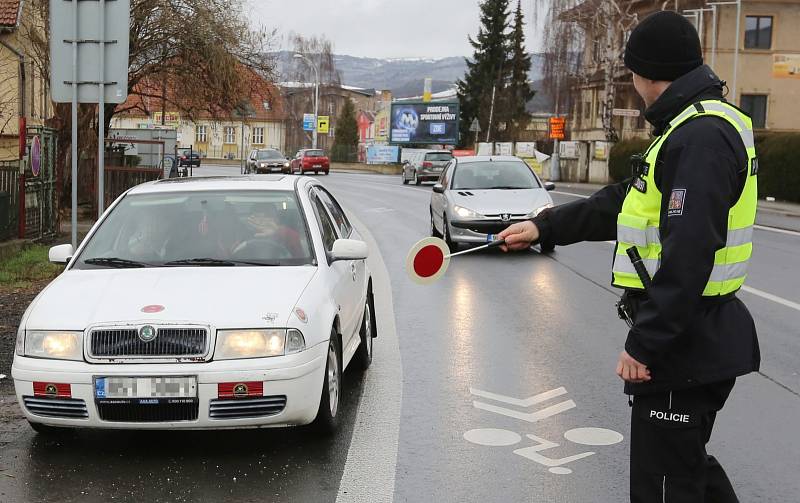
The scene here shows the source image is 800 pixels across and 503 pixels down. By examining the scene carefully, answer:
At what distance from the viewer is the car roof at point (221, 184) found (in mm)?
6844

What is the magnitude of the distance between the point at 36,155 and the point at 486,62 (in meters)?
68.8

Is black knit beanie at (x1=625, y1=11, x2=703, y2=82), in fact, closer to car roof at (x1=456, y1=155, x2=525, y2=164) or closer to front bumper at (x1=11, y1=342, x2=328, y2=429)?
front bumper at (x1=11, y1=342, x2=328, y2=429)

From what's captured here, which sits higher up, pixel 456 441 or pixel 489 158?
pixel 489 158

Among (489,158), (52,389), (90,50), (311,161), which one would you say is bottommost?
(52,389)

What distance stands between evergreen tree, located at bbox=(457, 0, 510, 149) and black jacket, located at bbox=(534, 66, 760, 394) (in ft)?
252

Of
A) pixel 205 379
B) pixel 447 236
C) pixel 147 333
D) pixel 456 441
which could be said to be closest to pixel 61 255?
pixel 147 333

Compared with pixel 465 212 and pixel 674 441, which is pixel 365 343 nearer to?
pixel 674 441

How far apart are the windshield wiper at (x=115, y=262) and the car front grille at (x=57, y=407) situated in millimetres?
1141

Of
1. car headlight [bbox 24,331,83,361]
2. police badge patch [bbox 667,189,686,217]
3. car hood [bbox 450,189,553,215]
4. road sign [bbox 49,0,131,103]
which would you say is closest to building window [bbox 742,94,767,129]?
car hood [bbox 450,189,553,215]

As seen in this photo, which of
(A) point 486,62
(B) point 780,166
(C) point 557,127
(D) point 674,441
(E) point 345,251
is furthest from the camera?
(A) point 486,62

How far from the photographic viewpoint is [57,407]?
5125mm

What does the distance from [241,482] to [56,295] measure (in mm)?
1570

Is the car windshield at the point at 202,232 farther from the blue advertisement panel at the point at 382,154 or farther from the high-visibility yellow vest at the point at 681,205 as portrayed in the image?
the blue advertisement panel at the point at 382,154

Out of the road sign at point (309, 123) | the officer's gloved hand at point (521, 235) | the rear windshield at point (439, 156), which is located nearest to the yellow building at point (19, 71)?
the officer's gloved hand at point (521, 235)
